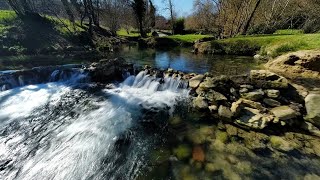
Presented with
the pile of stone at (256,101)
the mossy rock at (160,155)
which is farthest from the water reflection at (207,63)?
the mossy rock at (160,155)

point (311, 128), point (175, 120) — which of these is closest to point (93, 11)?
point (175, 120)

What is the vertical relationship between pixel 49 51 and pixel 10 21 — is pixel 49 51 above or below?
below

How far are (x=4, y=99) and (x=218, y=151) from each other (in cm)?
964

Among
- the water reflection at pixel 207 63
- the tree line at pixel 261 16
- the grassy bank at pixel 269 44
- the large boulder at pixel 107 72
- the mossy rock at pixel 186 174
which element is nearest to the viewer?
the mossy rock at pixel 186 174

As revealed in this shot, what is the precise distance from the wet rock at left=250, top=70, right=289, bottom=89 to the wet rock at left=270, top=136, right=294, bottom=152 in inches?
104

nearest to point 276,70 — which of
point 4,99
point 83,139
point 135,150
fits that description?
point 135,150

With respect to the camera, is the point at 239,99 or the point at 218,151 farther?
the point at 239,99

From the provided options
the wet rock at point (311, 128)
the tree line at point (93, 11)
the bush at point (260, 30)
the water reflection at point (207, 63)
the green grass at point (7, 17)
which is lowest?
the wet rock at point (311, 128)

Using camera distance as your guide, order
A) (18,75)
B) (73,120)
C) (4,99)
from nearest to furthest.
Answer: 1. (73,120)
2. (4,99)
3. (18,75)

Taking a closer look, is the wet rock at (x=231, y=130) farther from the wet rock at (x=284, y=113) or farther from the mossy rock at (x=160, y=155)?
the mossy rock at (x=160, y=155)

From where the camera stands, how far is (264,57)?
57.3 ft

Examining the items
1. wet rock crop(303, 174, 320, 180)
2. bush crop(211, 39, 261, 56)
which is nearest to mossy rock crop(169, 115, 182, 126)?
wet rock crop(303, 174, 320, 180)

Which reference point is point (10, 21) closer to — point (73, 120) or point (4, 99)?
point (4, 99)

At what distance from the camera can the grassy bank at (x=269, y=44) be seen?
15.2 metres
